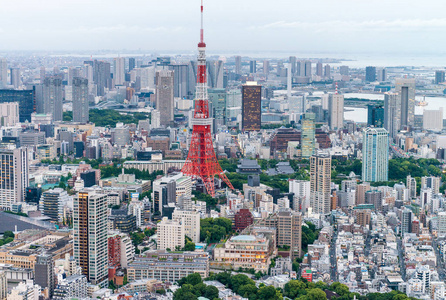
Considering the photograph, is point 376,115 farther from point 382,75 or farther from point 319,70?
point 319,70

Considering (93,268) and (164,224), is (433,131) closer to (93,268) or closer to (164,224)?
(164,224)

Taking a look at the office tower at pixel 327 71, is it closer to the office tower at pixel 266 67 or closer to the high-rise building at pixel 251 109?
the office tower at pixel 266 67

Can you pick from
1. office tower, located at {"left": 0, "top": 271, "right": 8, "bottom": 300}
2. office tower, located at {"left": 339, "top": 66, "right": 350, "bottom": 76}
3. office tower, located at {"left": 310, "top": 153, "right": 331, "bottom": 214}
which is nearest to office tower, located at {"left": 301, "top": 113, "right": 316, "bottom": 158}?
office tower, located at {"left": 310, "top": 153, "right": 331, "bottom": 214}

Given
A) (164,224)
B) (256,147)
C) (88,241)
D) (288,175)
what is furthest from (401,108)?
(88,241)

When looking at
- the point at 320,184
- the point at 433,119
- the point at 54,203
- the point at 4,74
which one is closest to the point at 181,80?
the point at 4,74

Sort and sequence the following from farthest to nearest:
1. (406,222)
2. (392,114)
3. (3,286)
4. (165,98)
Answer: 1. (165,98)
2. (392,114)
3. (406,222)
4. (3,286)

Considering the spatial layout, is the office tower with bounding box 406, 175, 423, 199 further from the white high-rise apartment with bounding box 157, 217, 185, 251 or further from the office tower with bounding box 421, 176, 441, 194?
the white high-rise apartment with bounding box 157, 217, 185, 251
